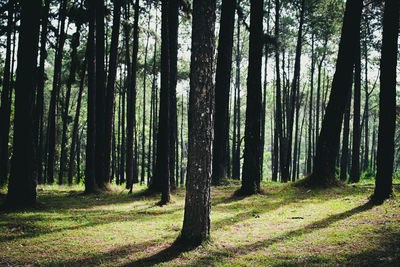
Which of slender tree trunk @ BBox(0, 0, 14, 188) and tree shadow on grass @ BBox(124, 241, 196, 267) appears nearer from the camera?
tree shadow on grass @ BBox(124, 241, 196, 267)

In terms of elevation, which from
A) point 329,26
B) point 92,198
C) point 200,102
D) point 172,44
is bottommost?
point 92,198

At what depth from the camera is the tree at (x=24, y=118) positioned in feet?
26.7

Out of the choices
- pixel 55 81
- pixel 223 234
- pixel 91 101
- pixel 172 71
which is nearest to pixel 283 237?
pixel 223 234

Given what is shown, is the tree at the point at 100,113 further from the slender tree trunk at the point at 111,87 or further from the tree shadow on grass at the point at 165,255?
the tree shadow on grass at the point at 165,255

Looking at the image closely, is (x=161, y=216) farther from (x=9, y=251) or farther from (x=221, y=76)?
(x=221, y=76)

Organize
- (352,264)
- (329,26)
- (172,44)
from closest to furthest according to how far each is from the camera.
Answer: (352,264) < (172,44) < (329,26)

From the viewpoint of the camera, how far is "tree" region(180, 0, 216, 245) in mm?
5199

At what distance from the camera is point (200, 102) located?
524 cm

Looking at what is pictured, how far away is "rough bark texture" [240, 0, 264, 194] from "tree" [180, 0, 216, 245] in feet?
15.9

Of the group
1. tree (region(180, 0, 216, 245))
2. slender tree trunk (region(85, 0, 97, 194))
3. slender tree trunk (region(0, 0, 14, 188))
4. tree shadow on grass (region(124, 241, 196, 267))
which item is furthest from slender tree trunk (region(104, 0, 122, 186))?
tree (region(180, 0, 216, 245))

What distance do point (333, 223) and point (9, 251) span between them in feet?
20.4

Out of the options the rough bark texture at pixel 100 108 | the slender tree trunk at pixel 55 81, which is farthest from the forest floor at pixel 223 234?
the slender tree trunk at pixel 55 81

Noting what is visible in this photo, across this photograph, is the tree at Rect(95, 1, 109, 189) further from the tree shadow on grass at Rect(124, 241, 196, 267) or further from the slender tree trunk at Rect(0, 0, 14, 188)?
the tree shadow on grass at Rect(124, 241, 196, 267)

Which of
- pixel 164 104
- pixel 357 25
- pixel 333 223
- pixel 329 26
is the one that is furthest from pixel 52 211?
pixel 329 26
